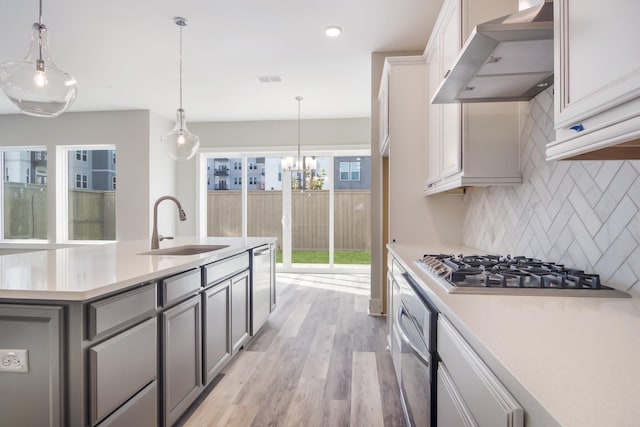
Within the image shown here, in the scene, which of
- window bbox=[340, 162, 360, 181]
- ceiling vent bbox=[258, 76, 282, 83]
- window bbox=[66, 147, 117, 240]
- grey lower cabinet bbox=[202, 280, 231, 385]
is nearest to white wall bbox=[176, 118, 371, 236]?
window bbox=[340, 162, 360, 181]

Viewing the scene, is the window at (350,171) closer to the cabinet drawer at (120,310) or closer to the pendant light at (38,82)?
the pendant light at (38,82)

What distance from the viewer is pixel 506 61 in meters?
1.44

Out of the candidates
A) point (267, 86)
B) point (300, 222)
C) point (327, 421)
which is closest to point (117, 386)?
point (327, 421)

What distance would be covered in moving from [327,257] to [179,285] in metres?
4.93

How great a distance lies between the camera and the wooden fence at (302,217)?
664cm

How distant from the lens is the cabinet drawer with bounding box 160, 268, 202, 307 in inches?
Answer: 68.9

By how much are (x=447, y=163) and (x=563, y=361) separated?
5.78ft

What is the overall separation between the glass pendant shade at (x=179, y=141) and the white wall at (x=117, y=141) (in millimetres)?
2935

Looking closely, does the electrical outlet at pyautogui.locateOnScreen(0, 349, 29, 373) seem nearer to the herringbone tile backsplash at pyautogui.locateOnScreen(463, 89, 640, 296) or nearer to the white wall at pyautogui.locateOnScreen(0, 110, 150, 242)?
the herringbone tile backsplash at pyautogui.locateOnScreen(463, 89, 640, 296)

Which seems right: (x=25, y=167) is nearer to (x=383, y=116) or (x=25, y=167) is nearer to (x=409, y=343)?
(x=383, y=116)

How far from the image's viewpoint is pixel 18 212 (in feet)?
21.5

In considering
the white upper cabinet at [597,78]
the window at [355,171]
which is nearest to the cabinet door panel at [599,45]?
the white upper cabinet at [597,78]

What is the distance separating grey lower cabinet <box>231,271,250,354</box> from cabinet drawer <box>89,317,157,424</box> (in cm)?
103

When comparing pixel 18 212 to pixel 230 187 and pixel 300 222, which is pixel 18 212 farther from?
pixel 300 222
